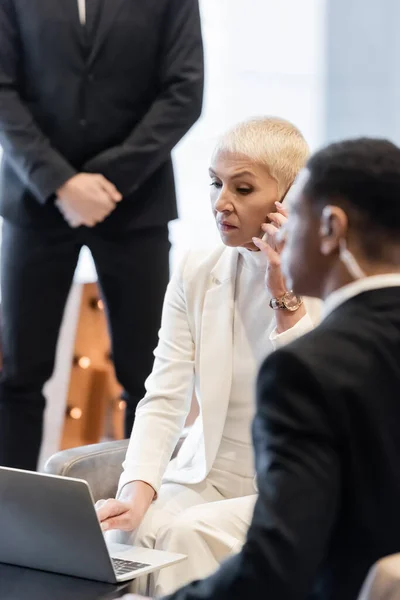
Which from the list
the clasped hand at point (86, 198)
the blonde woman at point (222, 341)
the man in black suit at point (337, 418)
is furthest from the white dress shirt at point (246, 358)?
the man in black suit at point (337, 418)

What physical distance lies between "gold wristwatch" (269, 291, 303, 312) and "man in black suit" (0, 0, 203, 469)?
893mm

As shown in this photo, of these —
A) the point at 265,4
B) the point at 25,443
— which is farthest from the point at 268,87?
the point at 25,443

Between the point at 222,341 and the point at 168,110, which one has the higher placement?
the point at 168,110

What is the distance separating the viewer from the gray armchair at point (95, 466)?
230 centimetres

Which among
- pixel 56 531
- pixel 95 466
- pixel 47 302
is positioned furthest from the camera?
pixel 47 302

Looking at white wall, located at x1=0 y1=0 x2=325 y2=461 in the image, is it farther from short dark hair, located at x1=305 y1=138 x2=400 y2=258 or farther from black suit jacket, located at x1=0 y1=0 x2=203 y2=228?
short dark hair, located at x1=305 y1=138 x2=400 y2=258

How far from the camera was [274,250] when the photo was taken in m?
2.14

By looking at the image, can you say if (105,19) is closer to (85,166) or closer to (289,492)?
(85,166)

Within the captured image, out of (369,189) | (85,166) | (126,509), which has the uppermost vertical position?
(369,189)

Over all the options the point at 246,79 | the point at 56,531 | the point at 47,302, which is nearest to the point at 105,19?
the point at 47,302

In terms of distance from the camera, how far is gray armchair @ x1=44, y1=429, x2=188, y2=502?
230cm

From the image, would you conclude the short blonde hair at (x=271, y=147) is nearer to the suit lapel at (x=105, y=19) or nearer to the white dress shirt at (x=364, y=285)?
the suit lapel at (x=105, y=19)

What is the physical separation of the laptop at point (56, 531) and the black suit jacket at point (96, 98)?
49.0 inches

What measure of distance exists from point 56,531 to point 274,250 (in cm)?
73
